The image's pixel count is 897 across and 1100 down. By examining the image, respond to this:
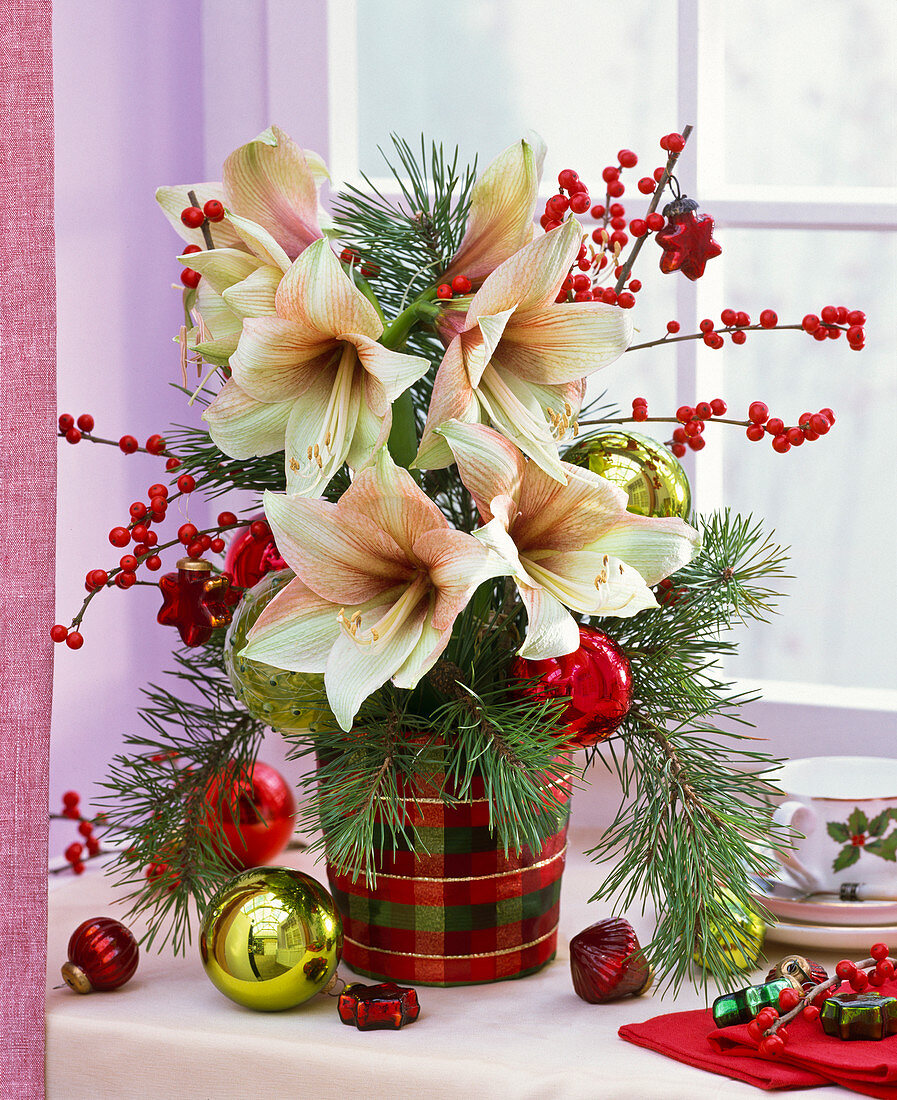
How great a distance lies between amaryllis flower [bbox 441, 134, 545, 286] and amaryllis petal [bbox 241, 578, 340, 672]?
7.8 inches

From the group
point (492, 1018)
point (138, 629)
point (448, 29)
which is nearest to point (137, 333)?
point (138, 629)

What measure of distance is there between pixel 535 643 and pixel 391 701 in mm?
137

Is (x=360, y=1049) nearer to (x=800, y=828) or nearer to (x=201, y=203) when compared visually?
(x=800, y=828)

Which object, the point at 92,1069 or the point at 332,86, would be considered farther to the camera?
the point at 332,86

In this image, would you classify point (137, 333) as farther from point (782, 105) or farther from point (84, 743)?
point (782, 105)

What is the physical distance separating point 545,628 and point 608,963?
24 centimetres

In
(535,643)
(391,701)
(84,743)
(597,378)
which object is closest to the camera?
(535,643)


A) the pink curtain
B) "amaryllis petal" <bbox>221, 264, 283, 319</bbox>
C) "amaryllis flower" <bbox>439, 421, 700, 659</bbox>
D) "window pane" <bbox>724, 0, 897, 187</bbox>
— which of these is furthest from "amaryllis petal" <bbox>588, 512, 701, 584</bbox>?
"window pane" <bbox>724, 0, 897, 187</bbox>

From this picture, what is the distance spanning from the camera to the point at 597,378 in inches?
43.3

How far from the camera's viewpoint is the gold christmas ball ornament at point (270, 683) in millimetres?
689

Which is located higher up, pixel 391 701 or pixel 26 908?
pixel 391 701

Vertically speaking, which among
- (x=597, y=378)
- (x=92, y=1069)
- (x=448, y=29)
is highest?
(x=448, y=29)

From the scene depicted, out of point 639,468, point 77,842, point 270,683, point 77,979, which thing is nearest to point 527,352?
point 639,468

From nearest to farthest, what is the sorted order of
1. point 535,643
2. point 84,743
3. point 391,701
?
point 535,643 → point 391,701 → point 84,743
